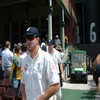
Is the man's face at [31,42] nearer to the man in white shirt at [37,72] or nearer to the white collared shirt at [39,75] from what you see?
the man in white shirt at [37,72]

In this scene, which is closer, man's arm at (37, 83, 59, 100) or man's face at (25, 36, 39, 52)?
man's arm at (37, 83, 59, 100)

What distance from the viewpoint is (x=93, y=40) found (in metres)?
21.3

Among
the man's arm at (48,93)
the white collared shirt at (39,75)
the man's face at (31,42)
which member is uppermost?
the man's face at (31,42)

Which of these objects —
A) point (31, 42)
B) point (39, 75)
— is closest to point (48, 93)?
point (39, 75)

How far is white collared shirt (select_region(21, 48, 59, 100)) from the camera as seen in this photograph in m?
2.13

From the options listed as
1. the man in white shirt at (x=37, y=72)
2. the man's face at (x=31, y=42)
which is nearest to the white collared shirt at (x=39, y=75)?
the man in white shirt at (x=37, y=72)

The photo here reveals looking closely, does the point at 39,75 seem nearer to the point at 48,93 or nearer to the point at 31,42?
the point at 48,93

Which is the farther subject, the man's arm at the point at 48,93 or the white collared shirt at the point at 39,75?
the white collared shirt at the point at 39,75

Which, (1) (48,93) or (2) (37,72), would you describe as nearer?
(1) (48,93)

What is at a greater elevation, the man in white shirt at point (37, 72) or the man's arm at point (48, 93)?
the man in white shirt at point (37, 72)

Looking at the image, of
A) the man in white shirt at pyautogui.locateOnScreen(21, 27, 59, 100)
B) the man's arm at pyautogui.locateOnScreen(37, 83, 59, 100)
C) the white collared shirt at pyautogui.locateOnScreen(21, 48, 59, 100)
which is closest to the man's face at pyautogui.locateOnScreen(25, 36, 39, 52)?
the man in white shirt at pyautogui.locateOnScreen(21, 27, 59, 100)

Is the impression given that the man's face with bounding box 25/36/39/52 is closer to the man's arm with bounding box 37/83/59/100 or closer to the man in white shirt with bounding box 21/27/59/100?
the man in white shirt with bounding box 21/27/59/100

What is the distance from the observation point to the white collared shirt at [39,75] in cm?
213

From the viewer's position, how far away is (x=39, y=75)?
214cm
